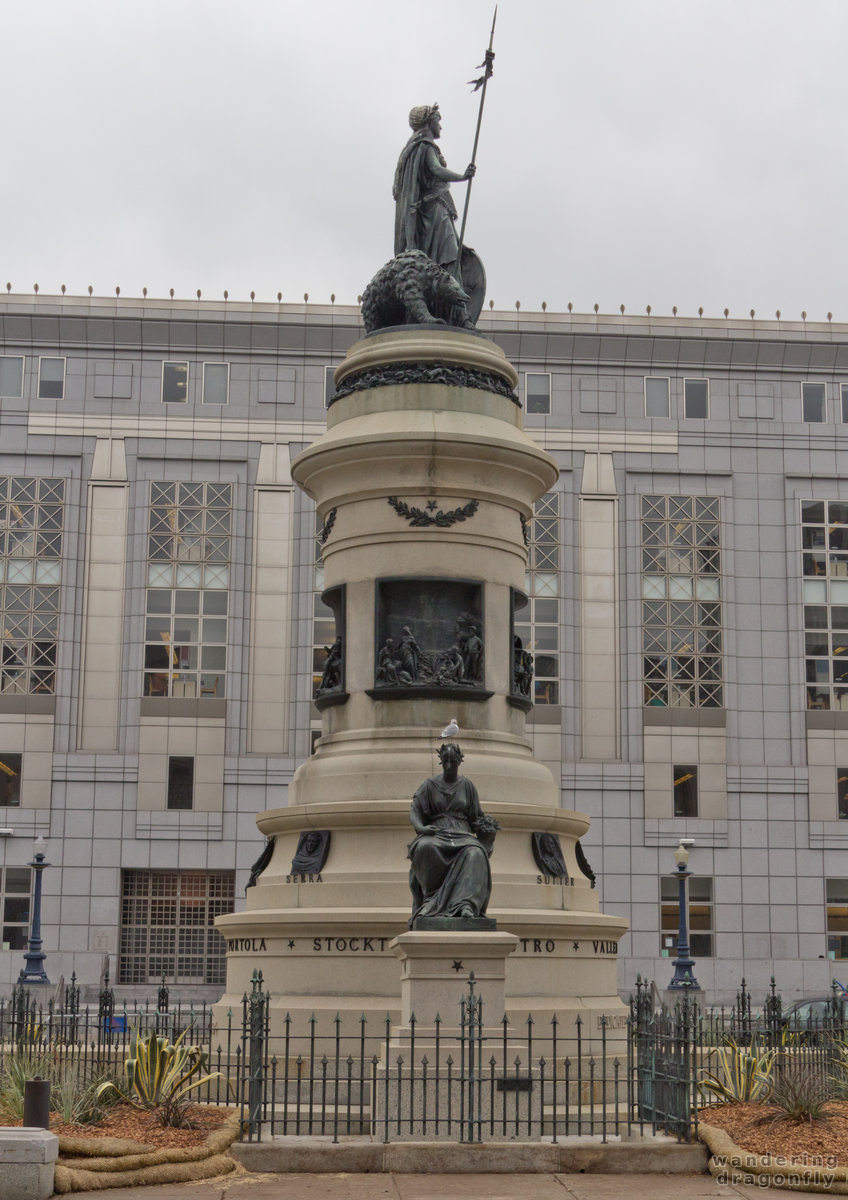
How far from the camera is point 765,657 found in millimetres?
60312

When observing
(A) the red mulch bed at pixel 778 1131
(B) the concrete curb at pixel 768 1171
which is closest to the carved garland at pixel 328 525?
(A) the red mulch bed at pixel 778 1131

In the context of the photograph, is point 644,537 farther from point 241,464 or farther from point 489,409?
point 489,409

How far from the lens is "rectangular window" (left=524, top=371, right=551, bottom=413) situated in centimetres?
6209

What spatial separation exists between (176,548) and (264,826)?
39.0m

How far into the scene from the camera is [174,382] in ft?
202

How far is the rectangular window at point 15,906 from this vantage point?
5722 cm

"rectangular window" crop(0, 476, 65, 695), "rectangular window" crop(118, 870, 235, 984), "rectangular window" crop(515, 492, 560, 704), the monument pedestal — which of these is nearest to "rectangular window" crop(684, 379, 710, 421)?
"rectangular window" crop(515, 492, 560, 704)

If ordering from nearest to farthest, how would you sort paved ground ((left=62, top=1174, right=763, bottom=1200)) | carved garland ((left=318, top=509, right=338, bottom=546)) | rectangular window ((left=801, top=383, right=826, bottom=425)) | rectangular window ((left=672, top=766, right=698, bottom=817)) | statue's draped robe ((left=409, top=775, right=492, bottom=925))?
paved ground ((left=62, top=1174, right=763, bottom=1200))
statue's draped robe ((left=409, top=775, right=492, bottom=925))
carved garland ((left=318, top=509, right=338, bottom=546))
rectangular window ((left=672, top=766, right=698, bottom=817))
rectangular window ((left=801, top=383, right=826, bottom=425))

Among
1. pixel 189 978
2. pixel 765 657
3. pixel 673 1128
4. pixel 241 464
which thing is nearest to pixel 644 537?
pixel 765 657

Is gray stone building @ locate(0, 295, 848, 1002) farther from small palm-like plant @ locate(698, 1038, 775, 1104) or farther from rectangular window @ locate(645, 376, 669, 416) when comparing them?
small palm-like plant @ locate(698, 1038, 775, 1104)

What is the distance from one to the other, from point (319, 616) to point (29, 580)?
34.2ft

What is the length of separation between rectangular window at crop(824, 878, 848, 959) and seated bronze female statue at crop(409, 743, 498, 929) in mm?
44748

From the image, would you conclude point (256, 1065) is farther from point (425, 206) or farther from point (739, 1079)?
point (425, 206)

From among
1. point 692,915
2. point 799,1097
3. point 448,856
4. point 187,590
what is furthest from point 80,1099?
point 692,915
